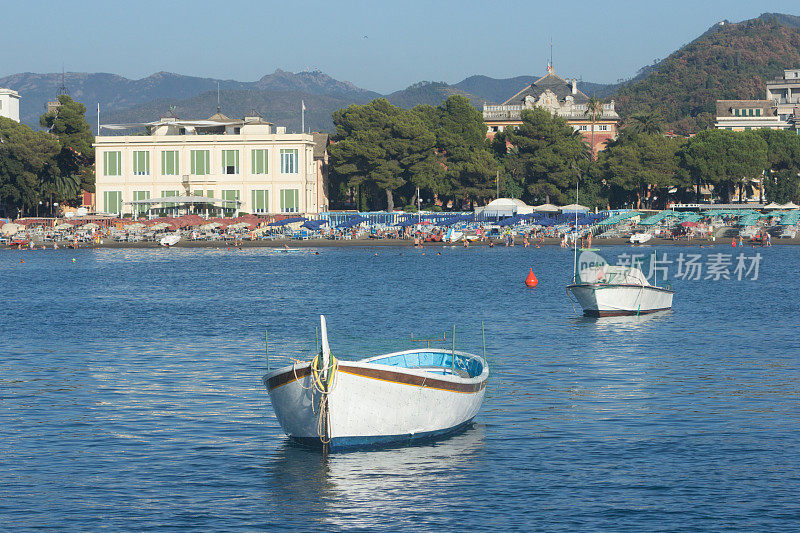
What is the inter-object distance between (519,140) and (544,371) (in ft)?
371

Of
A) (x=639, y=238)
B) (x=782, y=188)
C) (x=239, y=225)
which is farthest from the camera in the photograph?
(x=782, y=188)

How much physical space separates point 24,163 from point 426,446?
451ft

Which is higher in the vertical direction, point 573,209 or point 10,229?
point 573,209

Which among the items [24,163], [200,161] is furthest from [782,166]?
[24,163]

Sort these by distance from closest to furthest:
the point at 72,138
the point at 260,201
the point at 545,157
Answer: the point at 545,157, the point at 260,201, the point at 72,138

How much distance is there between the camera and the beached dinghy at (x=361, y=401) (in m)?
26.2

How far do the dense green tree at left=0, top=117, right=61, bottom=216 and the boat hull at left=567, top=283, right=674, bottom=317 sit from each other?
110811 mm

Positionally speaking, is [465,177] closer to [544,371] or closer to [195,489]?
[544,371]

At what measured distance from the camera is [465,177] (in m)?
153

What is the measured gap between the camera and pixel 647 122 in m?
168

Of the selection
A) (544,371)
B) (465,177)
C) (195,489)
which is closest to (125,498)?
(195,489)

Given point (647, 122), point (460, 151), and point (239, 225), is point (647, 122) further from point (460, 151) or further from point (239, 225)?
point (239, 225)

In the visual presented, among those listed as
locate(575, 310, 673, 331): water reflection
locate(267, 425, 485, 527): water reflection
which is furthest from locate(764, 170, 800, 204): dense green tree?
locate(267, 425, 485, 527): water reflection

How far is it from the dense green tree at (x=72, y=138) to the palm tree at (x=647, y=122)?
283 feet
